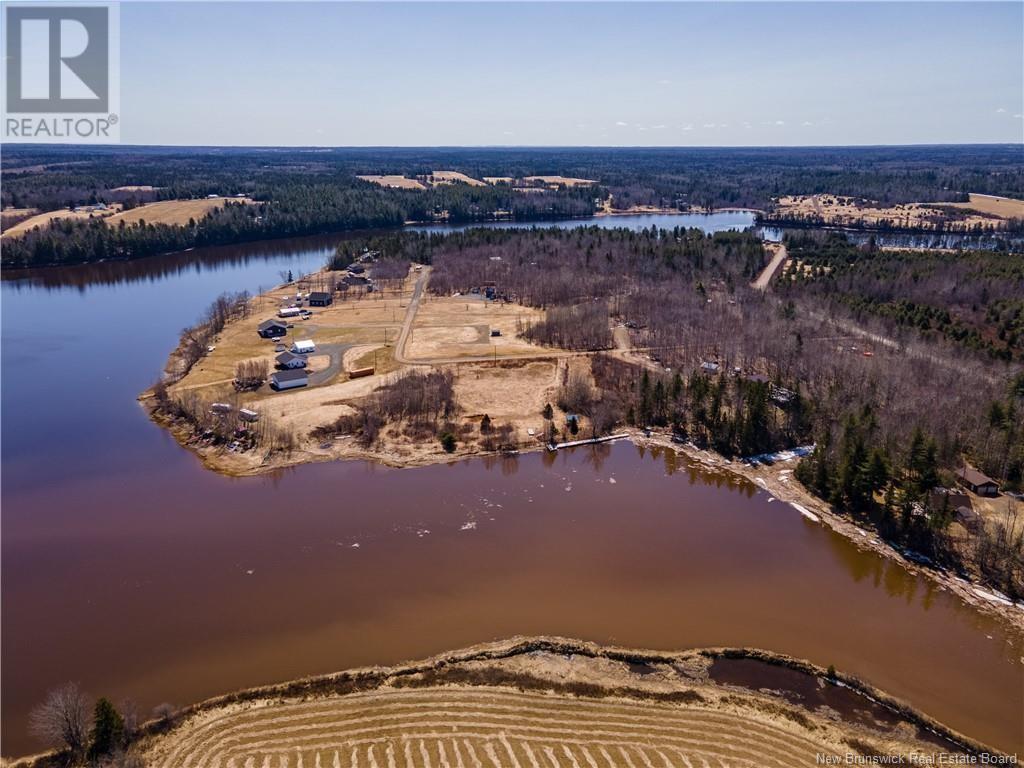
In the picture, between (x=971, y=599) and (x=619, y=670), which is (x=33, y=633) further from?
(x=971, y=599)

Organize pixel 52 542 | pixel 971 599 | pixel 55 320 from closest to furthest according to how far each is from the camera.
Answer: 1. pixel 971 599
2. pixel 52 542
3. pixel 55 320

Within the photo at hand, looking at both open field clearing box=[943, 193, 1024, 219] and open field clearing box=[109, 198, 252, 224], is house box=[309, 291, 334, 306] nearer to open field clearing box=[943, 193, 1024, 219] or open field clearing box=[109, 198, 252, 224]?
open field clearing box=[109, 198, 252, 224]

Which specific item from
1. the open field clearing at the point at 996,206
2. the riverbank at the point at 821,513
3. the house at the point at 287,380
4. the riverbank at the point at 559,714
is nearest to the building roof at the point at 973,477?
the riverbank at the point at 821,513

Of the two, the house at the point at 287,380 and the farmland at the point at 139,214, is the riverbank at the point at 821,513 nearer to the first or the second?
the house at the point at 287,380

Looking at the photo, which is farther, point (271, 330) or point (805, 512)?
point (271, 330)

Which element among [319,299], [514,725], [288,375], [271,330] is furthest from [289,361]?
[514,725]

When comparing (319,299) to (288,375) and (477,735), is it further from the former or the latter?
(477,735)

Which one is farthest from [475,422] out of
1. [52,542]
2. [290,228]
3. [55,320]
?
[290,228]
